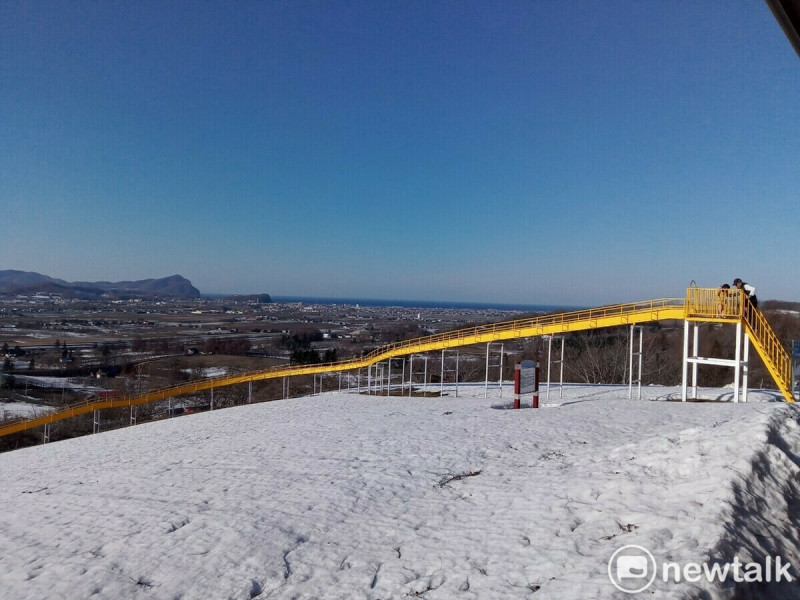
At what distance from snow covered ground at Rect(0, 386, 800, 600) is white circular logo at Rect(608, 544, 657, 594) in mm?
82

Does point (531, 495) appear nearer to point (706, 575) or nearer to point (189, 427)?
point (706, 575)

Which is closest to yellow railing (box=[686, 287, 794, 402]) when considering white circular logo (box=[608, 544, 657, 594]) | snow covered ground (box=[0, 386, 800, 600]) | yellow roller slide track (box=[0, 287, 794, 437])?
yellow roller slide track (box=[0, 287, 794, 437])

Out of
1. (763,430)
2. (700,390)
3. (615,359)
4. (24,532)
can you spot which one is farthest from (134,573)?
(615,359)

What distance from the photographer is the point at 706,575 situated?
547 centimetres

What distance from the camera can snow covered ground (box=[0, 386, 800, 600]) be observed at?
6.29m

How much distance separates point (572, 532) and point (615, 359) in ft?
136

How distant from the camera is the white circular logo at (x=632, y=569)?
18.1 ft

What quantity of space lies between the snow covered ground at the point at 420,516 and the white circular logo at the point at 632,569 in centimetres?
8

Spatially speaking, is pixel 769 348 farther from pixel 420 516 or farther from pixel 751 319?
pixel 420 516

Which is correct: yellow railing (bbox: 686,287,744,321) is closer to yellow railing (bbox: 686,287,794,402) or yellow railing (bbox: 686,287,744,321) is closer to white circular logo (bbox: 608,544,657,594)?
yellow railing (bbox: 686,287,794,402)

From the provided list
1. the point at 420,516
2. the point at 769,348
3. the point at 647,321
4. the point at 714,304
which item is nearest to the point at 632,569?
the point at 420,516

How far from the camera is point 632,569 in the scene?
587 centimetres

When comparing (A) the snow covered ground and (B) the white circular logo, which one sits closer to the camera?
(B) the white circular logo

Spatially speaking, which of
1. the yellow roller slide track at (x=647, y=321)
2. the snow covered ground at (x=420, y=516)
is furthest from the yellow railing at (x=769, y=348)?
the snow covered ground at (x=420, y=516)
